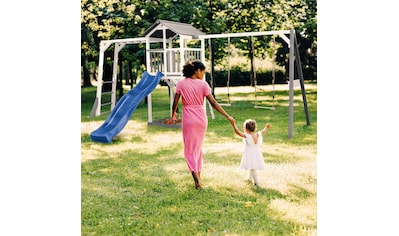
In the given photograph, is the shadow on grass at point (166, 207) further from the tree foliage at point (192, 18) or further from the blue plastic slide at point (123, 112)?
the tree foliage at point (192, 18)

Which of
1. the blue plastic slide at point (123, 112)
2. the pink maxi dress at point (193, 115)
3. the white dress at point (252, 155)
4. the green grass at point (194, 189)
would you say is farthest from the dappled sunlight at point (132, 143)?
the white dress at point (252, 155)

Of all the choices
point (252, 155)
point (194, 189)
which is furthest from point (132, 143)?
point (252, 155)

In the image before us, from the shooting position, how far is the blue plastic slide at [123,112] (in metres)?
5.79

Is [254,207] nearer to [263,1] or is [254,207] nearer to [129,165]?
[129,165]

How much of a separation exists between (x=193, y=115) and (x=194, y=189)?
612 millimetres

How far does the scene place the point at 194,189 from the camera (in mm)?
3682

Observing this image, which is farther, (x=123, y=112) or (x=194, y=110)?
(x=123, y=112)

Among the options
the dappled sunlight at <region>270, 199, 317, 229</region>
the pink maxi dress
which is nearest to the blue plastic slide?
the pink maxi dress

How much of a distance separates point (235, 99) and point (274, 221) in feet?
23.0

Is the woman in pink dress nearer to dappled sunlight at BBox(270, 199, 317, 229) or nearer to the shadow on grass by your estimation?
the shadow on grass

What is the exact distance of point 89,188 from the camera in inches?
154

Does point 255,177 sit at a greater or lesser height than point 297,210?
greater

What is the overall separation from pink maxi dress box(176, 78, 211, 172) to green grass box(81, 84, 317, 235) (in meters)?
0.29

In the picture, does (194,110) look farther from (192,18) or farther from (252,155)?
(192,18)
